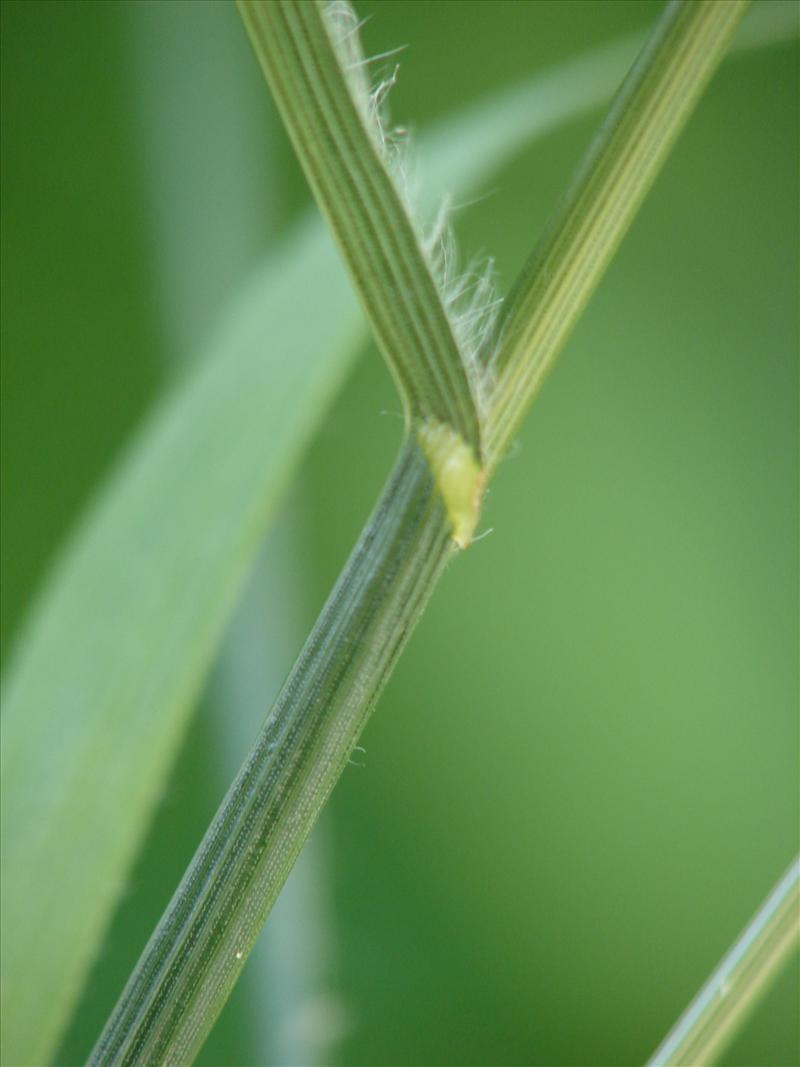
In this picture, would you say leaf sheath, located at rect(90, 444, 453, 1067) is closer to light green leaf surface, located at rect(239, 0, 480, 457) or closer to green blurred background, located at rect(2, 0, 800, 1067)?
light green leaf surface, located at rect(239, 0, 480, 457)

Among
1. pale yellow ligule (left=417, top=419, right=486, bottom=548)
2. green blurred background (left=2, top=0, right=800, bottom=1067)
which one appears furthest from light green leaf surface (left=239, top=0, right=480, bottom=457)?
green blurred background (left=2, top=0, right=800, bottom=1067)

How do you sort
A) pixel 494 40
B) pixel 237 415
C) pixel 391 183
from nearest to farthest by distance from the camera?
1. pixel 391 183
2. pixel 237 415
3. pixel 494 40

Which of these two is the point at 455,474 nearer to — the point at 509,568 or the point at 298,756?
the point at 298,756

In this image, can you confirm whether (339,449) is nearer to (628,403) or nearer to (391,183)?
(628,403)

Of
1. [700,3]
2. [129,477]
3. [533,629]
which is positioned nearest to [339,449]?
[533,629]

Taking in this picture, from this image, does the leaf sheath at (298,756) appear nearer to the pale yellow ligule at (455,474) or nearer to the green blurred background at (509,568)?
the pale yellow ligule at (455,474)

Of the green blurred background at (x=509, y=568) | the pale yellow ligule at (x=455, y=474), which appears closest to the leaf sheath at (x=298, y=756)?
the pale yellow ligule at (x=455, y=474)
